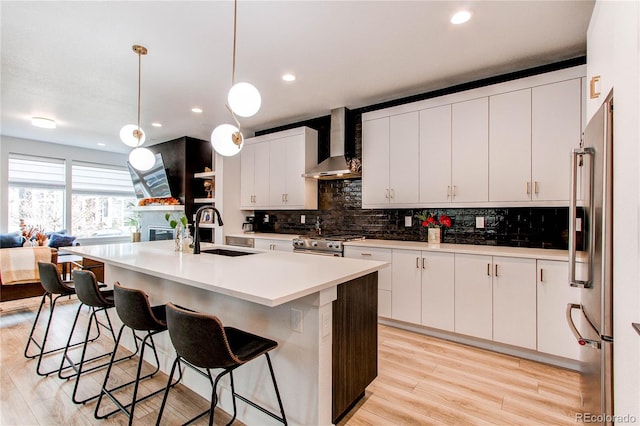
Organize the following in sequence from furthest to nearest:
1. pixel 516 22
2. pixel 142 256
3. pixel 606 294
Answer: pixel 142 256 → pixel 516 22 → pixel 606 294

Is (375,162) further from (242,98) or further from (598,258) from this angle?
(598,258)

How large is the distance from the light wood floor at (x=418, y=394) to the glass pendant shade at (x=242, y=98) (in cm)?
194

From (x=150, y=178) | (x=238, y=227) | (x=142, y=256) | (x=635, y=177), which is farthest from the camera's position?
(x=150, y=178)

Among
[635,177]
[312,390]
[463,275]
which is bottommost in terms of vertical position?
[312,390]

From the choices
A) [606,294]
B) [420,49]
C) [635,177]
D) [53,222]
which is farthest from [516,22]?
[53,222]

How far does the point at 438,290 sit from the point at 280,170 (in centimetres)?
276

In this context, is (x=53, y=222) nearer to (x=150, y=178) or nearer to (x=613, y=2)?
(x=150, y=178)

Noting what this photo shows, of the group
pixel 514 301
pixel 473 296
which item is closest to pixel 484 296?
pixel 473 296

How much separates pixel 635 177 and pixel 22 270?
226 inches

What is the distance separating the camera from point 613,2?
1.46m

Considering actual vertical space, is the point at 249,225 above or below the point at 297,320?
above

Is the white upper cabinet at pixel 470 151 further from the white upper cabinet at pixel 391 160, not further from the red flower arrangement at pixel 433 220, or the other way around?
the white upper cabinet at pixel 391 160

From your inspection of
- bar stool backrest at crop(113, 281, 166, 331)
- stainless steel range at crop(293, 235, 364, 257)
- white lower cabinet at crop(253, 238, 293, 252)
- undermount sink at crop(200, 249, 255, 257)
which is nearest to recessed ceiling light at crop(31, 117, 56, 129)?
white lower cabinet at crop(253, 238, 293, 252)

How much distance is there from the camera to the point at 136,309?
5.56 ft
